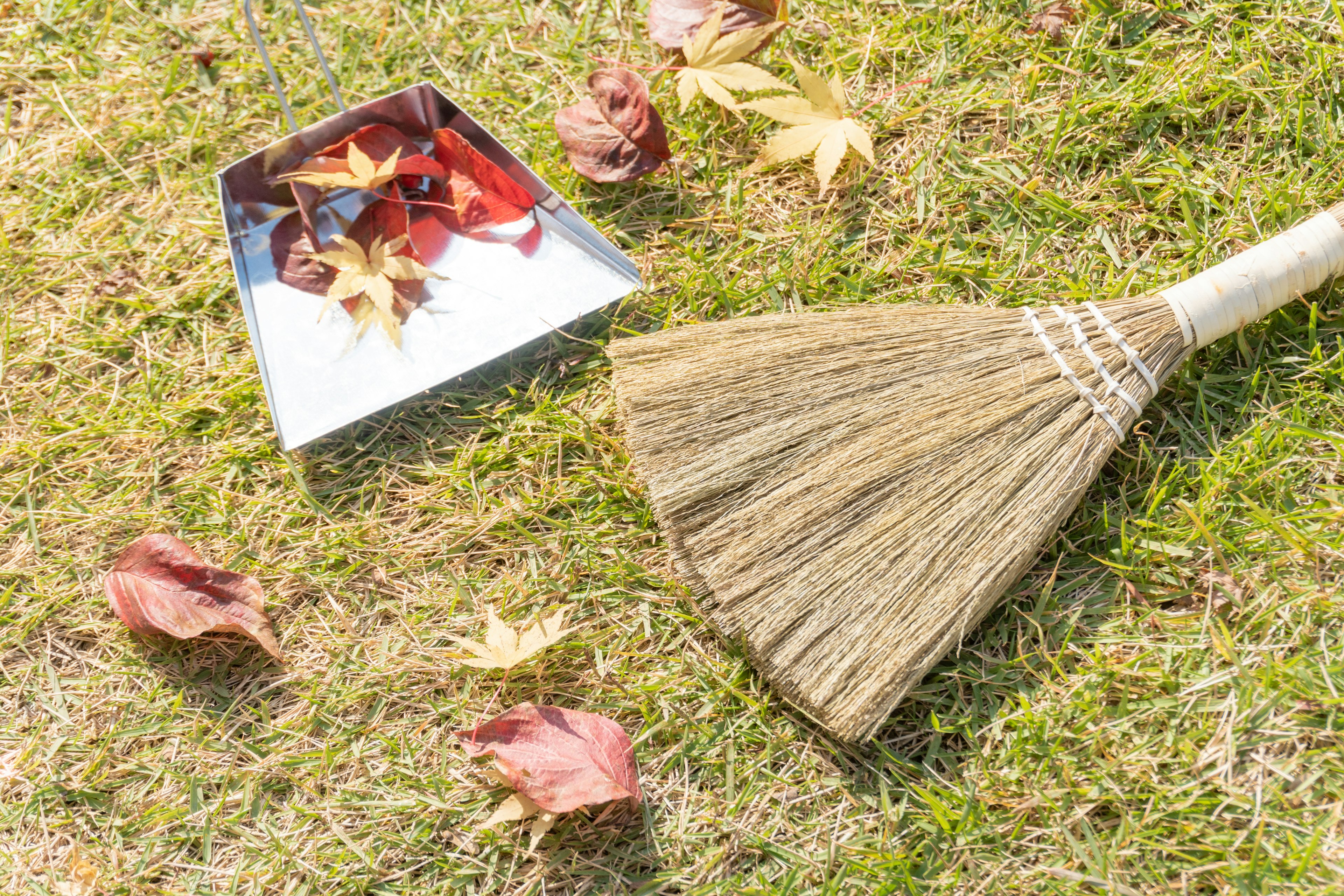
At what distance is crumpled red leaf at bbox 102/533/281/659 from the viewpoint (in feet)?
5.68

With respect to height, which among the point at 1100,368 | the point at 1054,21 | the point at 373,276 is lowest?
the point at 373,276

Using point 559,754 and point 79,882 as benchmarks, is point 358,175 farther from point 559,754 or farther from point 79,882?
point 79,882

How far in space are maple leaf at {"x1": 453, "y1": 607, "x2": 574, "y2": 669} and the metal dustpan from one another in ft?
1.72

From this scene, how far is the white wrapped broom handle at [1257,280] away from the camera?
1640mm

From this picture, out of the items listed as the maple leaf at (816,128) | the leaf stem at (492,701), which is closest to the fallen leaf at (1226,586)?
the maple leaf at (816,128)

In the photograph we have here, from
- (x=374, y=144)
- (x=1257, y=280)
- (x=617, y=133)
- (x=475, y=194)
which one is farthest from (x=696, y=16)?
(x=1257, y=280)

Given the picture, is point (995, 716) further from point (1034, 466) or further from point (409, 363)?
point (409, 363)

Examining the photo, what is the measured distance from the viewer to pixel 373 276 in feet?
6.32

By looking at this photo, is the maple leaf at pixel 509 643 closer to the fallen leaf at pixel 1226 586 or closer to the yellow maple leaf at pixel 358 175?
the yellow maple leaf at pixel 358 175

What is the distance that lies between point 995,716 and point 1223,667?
15.8 inches

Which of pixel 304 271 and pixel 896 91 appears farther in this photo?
pixel 896 91

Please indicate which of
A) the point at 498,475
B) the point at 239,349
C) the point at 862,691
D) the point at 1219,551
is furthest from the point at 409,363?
the point at 1219,551

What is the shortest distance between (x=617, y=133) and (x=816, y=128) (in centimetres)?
43

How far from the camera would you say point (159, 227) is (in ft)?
7.09
